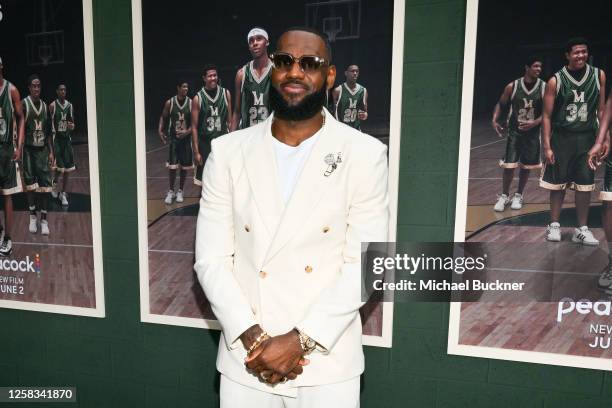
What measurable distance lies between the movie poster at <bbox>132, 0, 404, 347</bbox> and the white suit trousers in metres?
0.51

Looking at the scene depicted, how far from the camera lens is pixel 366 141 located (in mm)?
1379

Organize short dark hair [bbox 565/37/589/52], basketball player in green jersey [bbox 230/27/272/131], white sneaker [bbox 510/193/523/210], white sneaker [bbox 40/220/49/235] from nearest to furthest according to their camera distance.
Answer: short dark hair [bbox 565/37/589/52], white sneaker [bbox 510/193/523/210], basketball player in green jersey [bbox 230/27/272/131], white sneaker [bbox 40/220/49/235]

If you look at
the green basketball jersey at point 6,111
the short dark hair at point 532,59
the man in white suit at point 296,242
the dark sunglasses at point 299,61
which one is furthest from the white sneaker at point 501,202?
the green basketball jersey at point 6,111

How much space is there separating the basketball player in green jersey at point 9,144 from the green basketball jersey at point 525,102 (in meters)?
2.21

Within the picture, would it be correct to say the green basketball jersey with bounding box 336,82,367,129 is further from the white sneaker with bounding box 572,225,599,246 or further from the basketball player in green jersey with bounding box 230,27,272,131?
the white sneaker with bounding box 572,225,599,246

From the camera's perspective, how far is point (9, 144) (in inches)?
84.8

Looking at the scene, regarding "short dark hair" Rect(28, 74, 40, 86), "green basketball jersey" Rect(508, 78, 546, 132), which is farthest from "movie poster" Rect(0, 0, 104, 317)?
"green basketball jersey" Rect(508, 78, 546, 132)

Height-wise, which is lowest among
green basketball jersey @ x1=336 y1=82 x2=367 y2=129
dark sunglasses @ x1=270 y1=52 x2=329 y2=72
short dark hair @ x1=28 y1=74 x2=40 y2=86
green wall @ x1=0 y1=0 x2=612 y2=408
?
green wall @ x1=0 y1=0 x2=612 y2=408

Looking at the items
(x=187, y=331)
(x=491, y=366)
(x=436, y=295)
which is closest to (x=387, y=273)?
(x=436, y=295)

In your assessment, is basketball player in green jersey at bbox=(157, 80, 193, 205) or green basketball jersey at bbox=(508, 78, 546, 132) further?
basketball player in green jersey at bbox=(157, 80, 193, 205)

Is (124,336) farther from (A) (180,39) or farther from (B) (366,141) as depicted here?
(B) (366,141)

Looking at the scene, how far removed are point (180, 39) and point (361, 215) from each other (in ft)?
3.95

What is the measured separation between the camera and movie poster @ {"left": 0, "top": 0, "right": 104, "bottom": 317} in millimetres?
2055

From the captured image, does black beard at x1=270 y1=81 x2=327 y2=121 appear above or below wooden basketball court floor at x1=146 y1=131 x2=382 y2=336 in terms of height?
above
